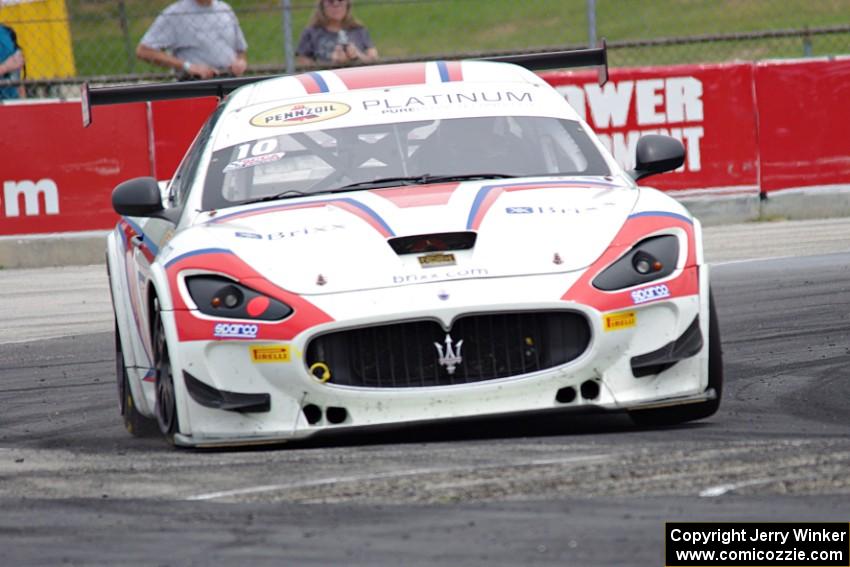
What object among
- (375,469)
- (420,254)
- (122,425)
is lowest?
(122,425)

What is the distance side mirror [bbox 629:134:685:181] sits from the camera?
7293 millimetres

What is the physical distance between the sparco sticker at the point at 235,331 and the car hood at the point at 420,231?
18 cm

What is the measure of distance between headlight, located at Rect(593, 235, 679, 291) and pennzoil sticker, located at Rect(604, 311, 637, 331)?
9 cm

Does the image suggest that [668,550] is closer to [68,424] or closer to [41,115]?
[68,424]

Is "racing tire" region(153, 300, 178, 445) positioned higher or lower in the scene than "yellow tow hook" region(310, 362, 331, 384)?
lower

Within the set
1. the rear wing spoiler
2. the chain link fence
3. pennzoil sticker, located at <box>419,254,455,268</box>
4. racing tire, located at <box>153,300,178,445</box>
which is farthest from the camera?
the chain link fence

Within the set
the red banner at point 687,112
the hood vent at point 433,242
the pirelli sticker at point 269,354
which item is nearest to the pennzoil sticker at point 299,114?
the hood vent at point 433,242

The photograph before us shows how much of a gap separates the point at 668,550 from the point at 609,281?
1.98 metres

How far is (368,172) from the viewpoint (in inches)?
284

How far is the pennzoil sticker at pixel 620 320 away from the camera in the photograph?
20.1 feet

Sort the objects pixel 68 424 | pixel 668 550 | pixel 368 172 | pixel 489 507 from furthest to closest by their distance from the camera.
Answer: pixel 68 424, pixel 368 172, pixel 489 507, pixel 668 550

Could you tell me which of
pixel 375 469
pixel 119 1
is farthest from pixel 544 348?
pixel 119 1

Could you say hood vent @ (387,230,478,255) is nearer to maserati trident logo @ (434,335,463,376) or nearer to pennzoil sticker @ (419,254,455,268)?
pennzoil sticker @ (419,254,455,268)

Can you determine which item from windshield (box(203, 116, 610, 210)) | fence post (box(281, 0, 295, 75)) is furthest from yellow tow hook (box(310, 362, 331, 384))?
fence post (box(281, 0, 295, 75))
